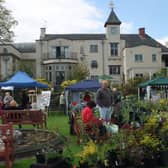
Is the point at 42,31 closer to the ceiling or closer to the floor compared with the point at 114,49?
closer to the ceiling

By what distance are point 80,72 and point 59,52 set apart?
689cm

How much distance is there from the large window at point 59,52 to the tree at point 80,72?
11.5 feet

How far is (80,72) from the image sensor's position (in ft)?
183

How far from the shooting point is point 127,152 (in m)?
7.40

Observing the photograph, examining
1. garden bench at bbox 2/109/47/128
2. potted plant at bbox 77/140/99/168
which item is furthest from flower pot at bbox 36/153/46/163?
garden bench at bbox 2/109/47/128

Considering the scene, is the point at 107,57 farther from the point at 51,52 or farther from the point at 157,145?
the point at 157,145

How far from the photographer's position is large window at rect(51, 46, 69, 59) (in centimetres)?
6074

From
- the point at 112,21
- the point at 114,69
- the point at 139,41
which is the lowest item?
the point at 114,69

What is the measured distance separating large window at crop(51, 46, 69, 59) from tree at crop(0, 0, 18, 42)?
9499 mm

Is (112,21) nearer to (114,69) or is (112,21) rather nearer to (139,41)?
(139,41)

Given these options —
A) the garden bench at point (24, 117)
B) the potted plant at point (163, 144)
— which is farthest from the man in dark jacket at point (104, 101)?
the potted plant at point (163, 144)

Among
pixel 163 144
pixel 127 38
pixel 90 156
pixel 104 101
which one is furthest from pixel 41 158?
pixel 127 38

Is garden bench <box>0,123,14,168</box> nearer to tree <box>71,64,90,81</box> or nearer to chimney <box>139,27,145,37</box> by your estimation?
tree <box>71,64,90,81</box>

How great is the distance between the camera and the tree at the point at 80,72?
5558 centimetres
